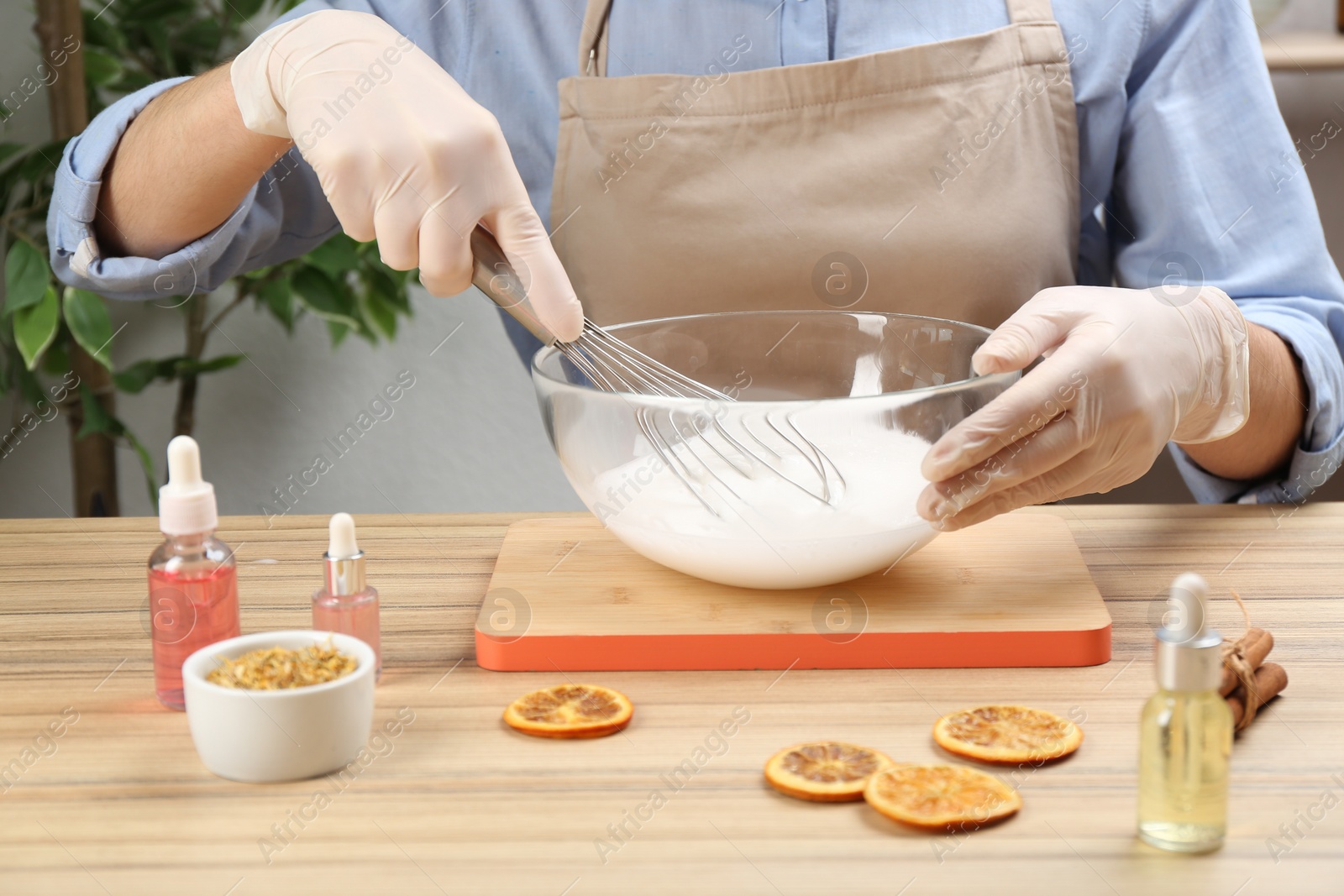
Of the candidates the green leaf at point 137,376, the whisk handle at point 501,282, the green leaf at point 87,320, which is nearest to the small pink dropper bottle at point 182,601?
the whisk handle at point 501,282

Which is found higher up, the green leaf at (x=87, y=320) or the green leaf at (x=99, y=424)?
the green leaf at (x=87, y=320)

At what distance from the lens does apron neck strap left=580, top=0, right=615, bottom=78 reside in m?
1.17

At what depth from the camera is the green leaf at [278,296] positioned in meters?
1.81

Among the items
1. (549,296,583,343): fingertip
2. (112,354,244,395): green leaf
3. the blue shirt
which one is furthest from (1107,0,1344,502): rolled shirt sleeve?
(112,354,244,395): green leaf

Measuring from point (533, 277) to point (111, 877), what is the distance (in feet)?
1.58

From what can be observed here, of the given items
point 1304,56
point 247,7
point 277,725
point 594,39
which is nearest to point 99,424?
point 247,7

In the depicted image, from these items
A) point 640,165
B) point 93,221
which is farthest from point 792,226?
point 93,221

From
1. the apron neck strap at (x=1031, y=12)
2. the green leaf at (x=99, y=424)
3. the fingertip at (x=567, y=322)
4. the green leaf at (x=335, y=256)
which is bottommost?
the green leaf at (x=99, y=424)

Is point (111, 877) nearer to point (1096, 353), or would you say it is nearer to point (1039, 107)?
point (1096, 353)

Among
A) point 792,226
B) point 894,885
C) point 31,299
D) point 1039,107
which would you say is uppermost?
point 1039,107

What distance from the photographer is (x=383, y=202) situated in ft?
2.89

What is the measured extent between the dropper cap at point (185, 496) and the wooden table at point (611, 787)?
4.5 inches

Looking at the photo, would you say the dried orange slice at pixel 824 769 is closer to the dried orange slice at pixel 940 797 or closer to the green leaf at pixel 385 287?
the dried orange slice at pixel 940 797

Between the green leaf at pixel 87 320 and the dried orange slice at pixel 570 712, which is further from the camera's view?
the green leaf at pixel 87 320
